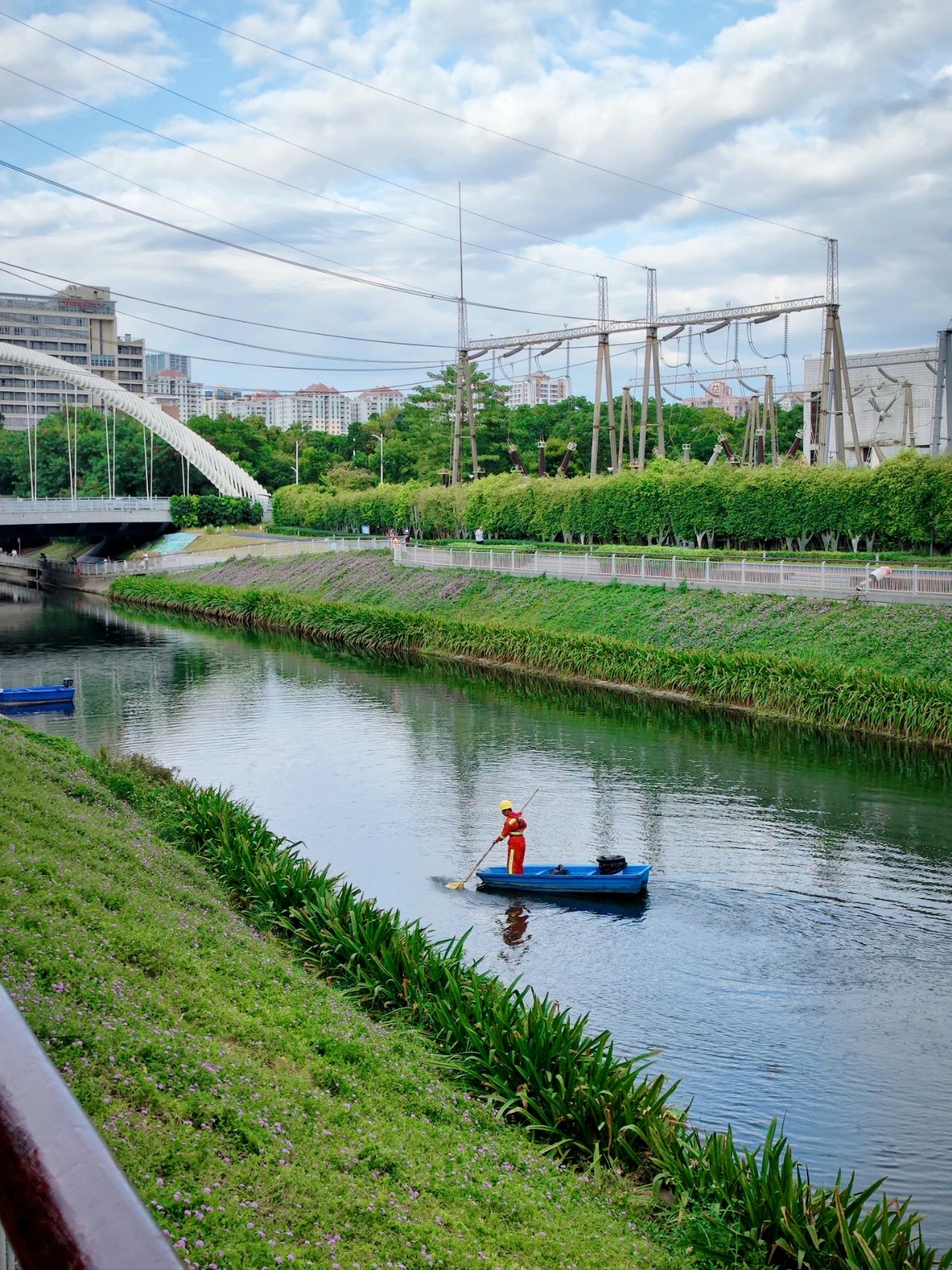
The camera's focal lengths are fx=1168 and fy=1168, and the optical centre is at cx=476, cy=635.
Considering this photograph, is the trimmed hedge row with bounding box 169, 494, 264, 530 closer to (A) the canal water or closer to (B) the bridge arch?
(B) the bridge arch

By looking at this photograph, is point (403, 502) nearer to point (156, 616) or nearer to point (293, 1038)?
point (156, 616)

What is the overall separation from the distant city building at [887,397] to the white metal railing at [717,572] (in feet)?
82.2

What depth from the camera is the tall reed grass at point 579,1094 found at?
7633mm

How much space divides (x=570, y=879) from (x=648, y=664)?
16450 millimetres

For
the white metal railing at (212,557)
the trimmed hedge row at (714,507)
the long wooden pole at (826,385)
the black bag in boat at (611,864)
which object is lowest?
the black bag in boat at (611,864)

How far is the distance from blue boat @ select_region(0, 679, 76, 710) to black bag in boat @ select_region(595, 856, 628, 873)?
2011cm

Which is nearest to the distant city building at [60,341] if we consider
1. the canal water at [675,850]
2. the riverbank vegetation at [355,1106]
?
the canal water at [675,850]

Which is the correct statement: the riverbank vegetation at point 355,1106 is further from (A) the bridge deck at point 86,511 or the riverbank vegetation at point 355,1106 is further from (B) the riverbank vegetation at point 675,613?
(A) the bridge deck at point 86,511

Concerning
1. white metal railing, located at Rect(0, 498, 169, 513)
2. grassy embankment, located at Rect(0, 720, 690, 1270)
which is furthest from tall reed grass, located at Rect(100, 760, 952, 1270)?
white metal railing, located at Rect(0, 498, 169, 513)

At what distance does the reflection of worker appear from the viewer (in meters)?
15.5

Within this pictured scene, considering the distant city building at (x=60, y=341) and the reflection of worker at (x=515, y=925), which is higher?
the distant city building at (x=60, y=341)

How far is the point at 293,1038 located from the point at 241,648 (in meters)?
35.6

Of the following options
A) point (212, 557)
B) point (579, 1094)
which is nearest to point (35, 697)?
point (579, 1094)

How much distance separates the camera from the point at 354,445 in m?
105
